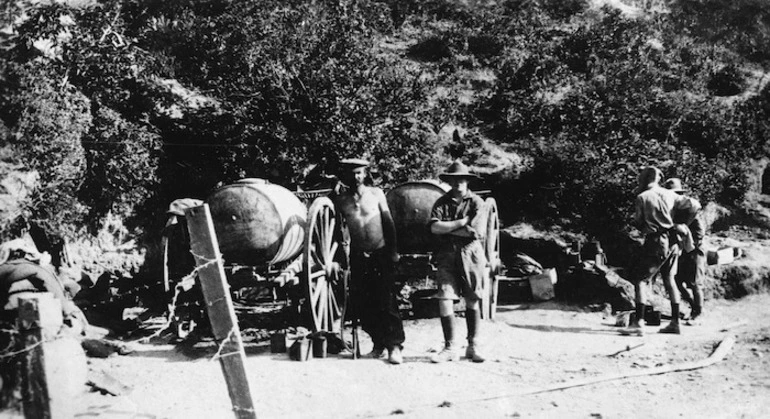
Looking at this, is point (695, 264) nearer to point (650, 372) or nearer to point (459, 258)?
point (650, 372)

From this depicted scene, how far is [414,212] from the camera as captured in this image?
7777 mm

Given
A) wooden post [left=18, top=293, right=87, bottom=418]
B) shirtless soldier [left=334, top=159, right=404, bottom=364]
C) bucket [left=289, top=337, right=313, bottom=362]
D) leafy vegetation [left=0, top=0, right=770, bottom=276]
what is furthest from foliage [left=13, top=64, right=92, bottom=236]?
wooden post [left=18, top=293, right=87, bottom=418]

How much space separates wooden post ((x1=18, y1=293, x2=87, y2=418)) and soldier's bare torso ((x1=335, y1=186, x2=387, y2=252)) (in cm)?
345

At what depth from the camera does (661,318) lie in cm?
832

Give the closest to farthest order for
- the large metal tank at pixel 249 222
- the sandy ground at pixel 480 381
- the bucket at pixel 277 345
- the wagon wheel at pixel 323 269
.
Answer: the sandy ground at pixel 480 381, the wagon wheel at pixel 323 269, the bucket at pixel 277 345, the large metal tank at pixel 249 222

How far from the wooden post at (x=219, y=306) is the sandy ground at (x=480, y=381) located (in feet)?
3.16

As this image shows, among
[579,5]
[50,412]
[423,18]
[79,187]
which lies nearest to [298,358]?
[50,412]

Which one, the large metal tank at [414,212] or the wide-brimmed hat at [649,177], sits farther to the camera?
the large metal tank at [414,212]

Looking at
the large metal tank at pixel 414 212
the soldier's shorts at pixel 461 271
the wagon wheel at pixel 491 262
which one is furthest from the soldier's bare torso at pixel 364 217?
the wagon wheel at pixel 491 262

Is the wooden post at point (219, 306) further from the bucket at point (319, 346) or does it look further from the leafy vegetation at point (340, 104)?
the leafy vegetation at point (340, 104)

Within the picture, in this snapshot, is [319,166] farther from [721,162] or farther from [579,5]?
[579,5]

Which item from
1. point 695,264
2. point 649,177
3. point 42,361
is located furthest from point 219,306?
point 695,264

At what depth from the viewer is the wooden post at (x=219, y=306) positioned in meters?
3.29

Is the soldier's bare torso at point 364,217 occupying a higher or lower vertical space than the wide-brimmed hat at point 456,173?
lower
